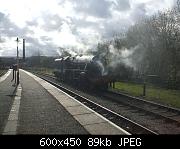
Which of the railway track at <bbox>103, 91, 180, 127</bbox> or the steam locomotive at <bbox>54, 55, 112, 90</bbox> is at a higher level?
the steam locomotive at <bbox>54, 55, 112, 90</bbox>

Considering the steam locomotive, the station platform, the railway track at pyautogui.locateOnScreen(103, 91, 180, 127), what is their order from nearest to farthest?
the station platform, the railway track at pyautogui.locateOnScreen(103, 91, 180, 127), the steam locomotive

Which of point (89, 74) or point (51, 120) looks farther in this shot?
point (89, 74)

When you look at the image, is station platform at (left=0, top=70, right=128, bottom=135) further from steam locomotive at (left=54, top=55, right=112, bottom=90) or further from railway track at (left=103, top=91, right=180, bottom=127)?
steam locomotive at (left=54, top=55, right=112, bottom=90)

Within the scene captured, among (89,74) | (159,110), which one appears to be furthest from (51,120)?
(89,74)

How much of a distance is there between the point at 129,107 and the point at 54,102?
4.21 metres

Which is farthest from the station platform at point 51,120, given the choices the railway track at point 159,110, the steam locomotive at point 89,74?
the steam locomotive at point 89,74

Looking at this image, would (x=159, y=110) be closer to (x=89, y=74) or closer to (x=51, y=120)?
(x=51, y=120)

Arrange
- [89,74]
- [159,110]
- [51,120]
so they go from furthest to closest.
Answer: [89,74] → [159,110] → [51,120]

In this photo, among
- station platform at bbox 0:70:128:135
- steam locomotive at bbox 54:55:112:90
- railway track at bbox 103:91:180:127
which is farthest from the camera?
steam locomotive at bbox 54:55:112:90

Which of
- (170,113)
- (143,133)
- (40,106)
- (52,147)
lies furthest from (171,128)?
(40,106)

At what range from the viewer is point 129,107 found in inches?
664

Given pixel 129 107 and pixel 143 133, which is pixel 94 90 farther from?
pixel 143 133

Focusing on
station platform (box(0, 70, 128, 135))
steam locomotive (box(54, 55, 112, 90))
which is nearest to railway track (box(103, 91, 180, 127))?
station platform (box(0, 70, 128, 135))

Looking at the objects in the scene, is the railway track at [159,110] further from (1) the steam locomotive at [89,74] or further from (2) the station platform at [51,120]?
(1) the steam locomotive at [89,74]
